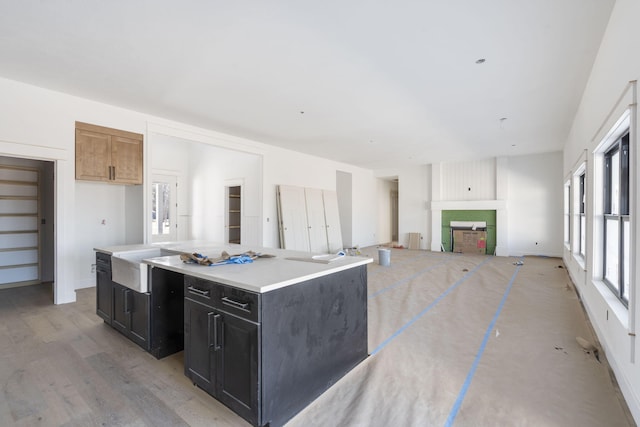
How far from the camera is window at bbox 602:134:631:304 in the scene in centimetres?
255

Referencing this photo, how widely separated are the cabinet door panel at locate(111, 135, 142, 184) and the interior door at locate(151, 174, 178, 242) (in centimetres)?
375

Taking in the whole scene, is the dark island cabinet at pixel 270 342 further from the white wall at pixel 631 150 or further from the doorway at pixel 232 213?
the doorway at pixel 232 213

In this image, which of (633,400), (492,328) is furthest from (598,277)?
(633,400)

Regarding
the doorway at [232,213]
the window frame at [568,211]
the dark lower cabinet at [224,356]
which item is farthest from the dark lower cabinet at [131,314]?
the window frame at [568,211]

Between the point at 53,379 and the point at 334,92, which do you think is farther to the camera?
the point at 334,92

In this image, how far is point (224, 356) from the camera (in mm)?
1959

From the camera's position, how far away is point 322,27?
104 inches

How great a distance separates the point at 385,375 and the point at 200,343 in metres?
1.48

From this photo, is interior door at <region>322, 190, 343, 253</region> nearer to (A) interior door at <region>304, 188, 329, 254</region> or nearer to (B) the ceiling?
(A) interior door at <region>304, 188, 329, 254</region>

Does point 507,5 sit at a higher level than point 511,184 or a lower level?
higher

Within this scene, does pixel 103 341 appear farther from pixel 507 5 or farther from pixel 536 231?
pixel 536 231

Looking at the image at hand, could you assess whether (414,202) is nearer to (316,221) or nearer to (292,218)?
(316,221)

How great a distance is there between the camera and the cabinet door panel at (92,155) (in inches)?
171

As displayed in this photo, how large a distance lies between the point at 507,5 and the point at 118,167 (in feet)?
17.6
